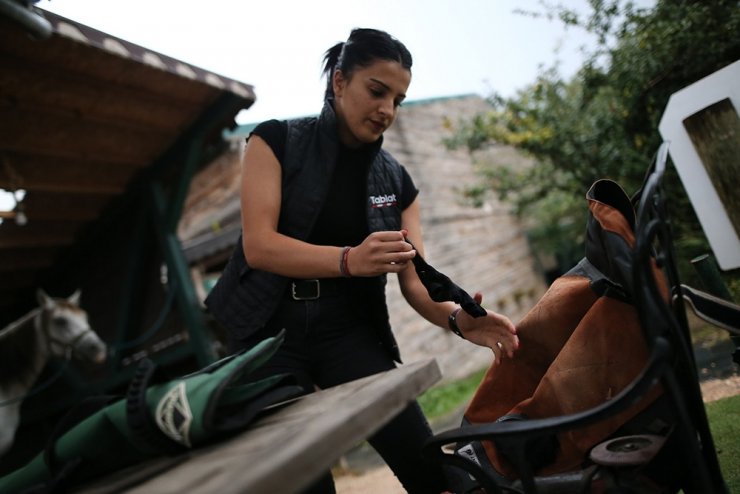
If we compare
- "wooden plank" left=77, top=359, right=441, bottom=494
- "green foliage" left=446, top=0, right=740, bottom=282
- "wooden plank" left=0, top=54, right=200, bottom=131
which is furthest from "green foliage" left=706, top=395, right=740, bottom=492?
"wooden plank" left=0, top=54, right=200, bottom=131

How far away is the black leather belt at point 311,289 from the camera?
68.4 inches

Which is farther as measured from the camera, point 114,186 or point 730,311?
point 114,186

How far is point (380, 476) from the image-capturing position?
4160mm

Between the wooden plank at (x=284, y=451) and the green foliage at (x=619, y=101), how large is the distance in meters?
4.58

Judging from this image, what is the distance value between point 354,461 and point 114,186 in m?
4.08

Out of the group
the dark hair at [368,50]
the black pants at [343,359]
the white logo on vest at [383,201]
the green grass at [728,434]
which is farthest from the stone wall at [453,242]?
the dark hair at [368,50]

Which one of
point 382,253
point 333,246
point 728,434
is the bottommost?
point 728,434

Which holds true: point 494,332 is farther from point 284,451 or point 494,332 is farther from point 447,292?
point 284,451

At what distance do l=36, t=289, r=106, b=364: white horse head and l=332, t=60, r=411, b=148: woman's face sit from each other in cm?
457

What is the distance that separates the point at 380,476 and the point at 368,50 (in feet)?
12.2

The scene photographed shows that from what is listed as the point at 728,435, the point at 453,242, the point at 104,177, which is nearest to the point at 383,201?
the point at 728,435

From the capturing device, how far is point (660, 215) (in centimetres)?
93

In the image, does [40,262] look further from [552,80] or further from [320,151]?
[552,80]

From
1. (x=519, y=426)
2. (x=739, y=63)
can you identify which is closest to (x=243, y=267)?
(x=519, y=426)
